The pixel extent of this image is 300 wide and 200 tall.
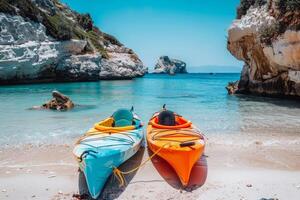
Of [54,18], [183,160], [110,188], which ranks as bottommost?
[110,188]

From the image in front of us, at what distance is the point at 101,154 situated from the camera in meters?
6.50

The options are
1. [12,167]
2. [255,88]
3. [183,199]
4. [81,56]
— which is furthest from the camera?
[81,56]

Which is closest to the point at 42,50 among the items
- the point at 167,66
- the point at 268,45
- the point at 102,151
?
the point at 268,45

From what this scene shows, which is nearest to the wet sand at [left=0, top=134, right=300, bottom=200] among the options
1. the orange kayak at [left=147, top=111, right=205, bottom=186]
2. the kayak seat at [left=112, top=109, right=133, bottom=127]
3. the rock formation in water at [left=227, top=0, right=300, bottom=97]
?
the orange kayak at [left=147, top=111, right=205, bottom=186]

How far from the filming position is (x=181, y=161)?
6918 millimetres

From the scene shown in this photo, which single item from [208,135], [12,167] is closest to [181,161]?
[12,167]

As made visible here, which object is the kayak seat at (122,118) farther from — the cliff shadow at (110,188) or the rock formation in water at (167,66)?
the rock formation in water at (167,66)

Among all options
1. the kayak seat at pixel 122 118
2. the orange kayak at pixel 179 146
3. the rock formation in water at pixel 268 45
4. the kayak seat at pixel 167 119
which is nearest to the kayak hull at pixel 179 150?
the orange kayak at pixel 179 146

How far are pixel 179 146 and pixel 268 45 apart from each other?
18114 millimetres

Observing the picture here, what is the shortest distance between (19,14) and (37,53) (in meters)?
5.51

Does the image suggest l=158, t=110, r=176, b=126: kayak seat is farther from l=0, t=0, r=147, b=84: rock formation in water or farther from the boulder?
l=0, t=0, r=147, b=84: rock formation in water

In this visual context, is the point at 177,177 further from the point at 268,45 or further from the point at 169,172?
the point at 268,45

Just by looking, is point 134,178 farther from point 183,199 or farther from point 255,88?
point 255,88

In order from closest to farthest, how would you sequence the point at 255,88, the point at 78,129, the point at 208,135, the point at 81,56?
1. the point at 208,135
2. the point at 78,129
3. the point at 255,88
4. the point at 81,56
